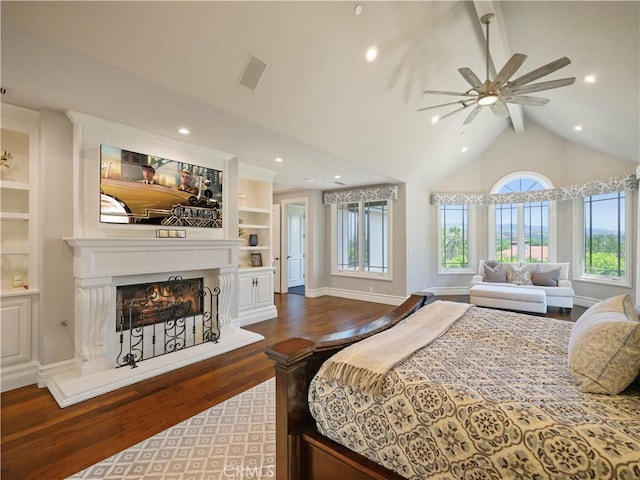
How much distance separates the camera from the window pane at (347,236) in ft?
22.8

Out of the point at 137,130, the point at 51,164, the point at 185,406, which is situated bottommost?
the point at 185,406

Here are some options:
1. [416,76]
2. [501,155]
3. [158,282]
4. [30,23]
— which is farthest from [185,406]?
[501,155]

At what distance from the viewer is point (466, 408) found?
113 cm

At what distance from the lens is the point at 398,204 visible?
627 centimetres

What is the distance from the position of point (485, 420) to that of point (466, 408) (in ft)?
0.22

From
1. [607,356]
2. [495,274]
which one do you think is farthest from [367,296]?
[607,356]

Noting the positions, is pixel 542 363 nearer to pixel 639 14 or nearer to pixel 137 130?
pixel 639 14

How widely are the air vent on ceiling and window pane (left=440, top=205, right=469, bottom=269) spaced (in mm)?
5795

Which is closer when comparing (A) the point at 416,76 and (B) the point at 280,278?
(A) the point at 416,76

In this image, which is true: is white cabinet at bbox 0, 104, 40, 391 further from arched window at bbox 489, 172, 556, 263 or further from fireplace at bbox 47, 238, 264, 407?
arched window at bbox 489, 172, 556, 263

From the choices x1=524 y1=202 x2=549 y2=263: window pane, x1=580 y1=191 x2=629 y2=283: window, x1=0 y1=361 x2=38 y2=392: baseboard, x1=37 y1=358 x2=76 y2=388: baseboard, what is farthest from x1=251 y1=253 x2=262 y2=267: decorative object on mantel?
x1=580 y1=191 x2=629 y2=283: window

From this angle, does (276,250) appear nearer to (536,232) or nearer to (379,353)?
(536,232)

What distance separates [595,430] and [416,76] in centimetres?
384

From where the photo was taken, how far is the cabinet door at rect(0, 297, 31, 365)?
2656mm
